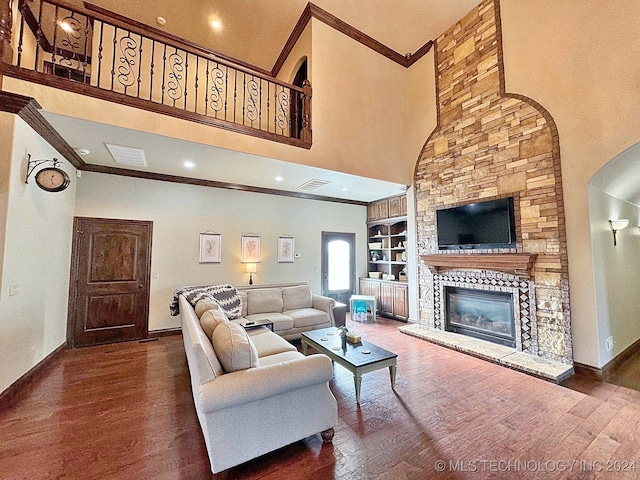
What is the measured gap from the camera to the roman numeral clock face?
3.07 metres

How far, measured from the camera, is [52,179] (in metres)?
3.14

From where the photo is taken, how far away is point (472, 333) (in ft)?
15.3

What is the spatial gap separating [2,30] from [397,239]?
6935 mm

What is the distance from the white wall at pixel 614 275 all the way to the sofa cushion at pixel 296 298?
418cm

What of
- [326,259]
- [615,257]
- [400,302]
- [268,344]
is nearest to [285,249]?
[326,259]

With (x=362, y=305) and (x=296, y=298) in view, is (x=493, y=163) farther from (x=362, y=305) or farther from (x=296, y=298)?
(x=296, y=298)

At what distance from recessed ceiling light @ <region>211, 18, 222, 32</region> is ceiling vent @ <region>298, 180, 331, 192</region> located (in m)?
3.23

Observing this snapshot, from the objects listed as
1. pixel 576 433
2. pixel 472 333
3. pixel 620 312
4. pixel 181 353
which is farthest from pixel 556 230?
pixel 181 353

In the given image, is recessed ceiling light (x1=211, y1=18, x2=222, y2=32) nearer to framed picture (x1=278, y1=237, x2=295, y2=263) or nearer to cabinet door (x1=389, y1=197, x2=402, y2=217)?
framed picture (x1=278, y1=237, x2=295, y2=263)

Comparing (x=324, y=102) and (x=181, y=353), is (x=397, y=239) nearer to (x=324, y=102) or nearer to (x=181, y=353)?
(x=324, y=102)

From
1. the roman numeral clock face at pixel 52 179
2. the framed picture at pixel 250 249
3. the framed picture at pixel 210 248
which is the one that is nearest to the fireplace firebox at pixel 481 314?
the framed picture at pixel 250 249

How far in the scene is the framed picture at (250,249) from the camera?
5.79m

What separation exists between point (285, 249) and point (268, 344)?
3259mm

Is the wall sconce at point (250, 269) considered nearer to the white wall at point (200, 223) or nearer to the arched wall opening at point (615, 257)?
the white wall at point (200, 223)
